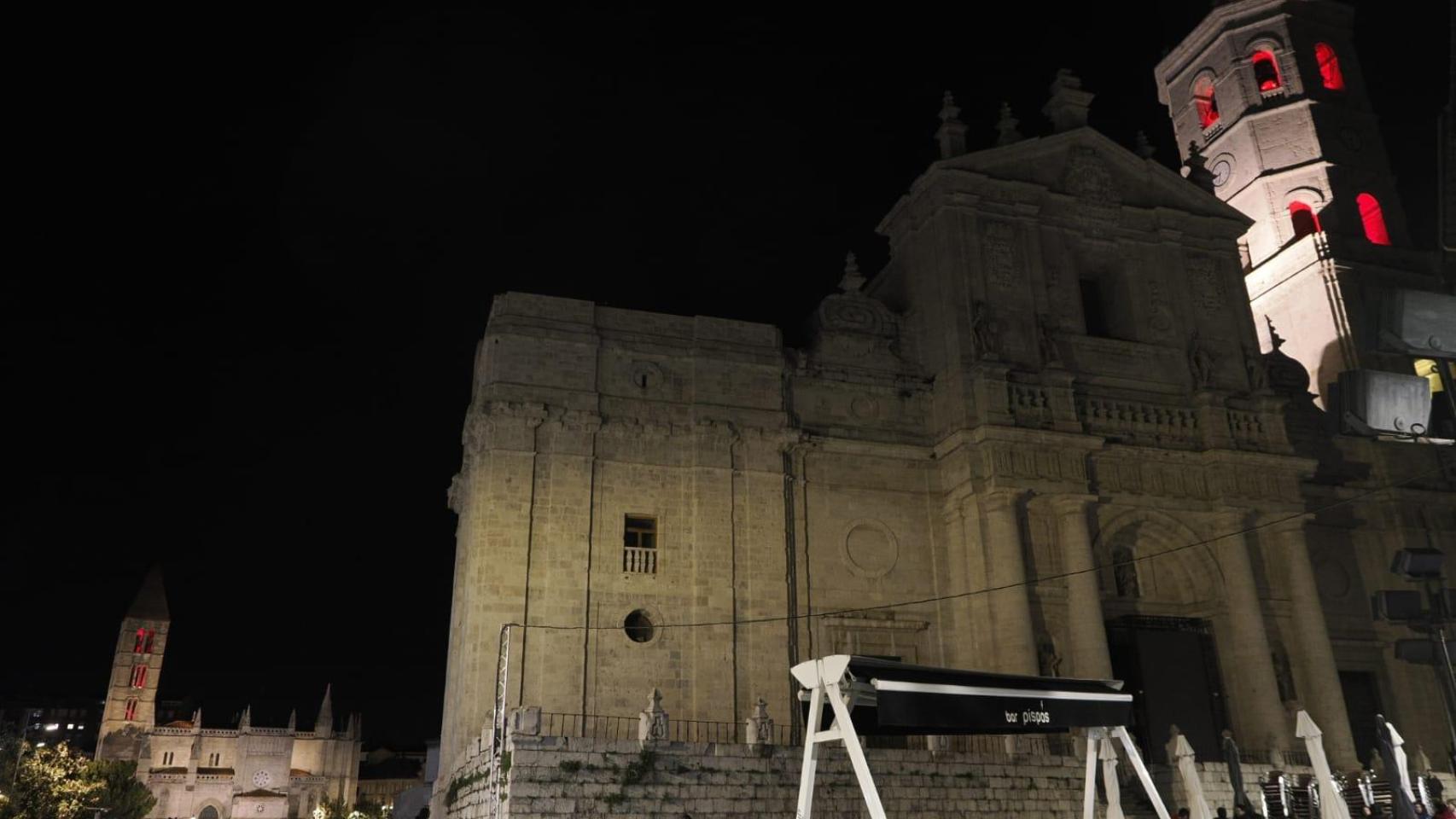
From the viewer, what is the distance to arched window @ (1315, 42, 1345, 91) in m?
40.6

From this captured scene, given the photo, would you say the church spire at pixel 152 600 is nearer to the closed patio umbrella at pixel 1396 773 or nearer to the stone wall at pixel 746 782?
the stone wall at pixel 746 782

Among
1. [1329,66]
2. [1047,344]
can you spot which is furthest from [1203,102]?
[1047,344]

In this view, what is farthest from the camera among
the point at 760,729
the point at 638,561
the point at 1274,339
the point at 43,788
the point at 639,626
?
→ the point at 43,788

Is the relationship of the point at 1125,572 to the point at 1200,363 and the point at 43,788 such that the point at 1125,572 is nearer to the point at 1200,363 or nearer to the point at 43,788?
the point at 1200,363

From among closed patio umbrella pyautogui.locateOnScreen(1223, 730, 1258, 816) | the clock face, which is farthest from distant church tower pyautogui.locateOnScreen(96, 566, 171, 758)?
closed patio umbrella pyautogui.locateOnScreen(1223, 730, 1258, 816)

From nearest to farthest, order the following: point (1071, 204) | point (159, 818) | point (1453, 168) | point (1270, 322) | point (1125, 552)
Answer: point (1453, 168) < point (1125, 552) < point (1071, 204) < point (1270, 322) < point (159, 818)

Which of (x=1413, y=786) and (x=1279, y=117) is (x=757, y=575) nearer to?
(x=1413, y=786)

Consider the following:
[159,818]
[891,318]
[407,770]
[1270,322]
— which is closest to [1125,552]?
[891,318]

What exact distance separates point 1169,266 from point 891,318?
8524 millimetres

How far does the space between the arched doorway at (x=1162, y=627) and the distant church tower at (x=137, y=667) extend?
9087 centimetres

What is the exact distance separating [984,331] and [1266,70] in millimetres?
21449

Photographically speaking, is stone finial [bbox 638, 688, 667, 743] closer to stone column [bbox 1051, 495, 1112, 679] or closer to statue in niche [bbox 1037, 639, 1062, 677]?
statue in niche [bbox 1037, 639, 1062, 677]

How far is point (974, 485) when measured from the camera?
26469 millimetres

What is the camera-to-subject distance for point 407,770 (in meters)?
106
